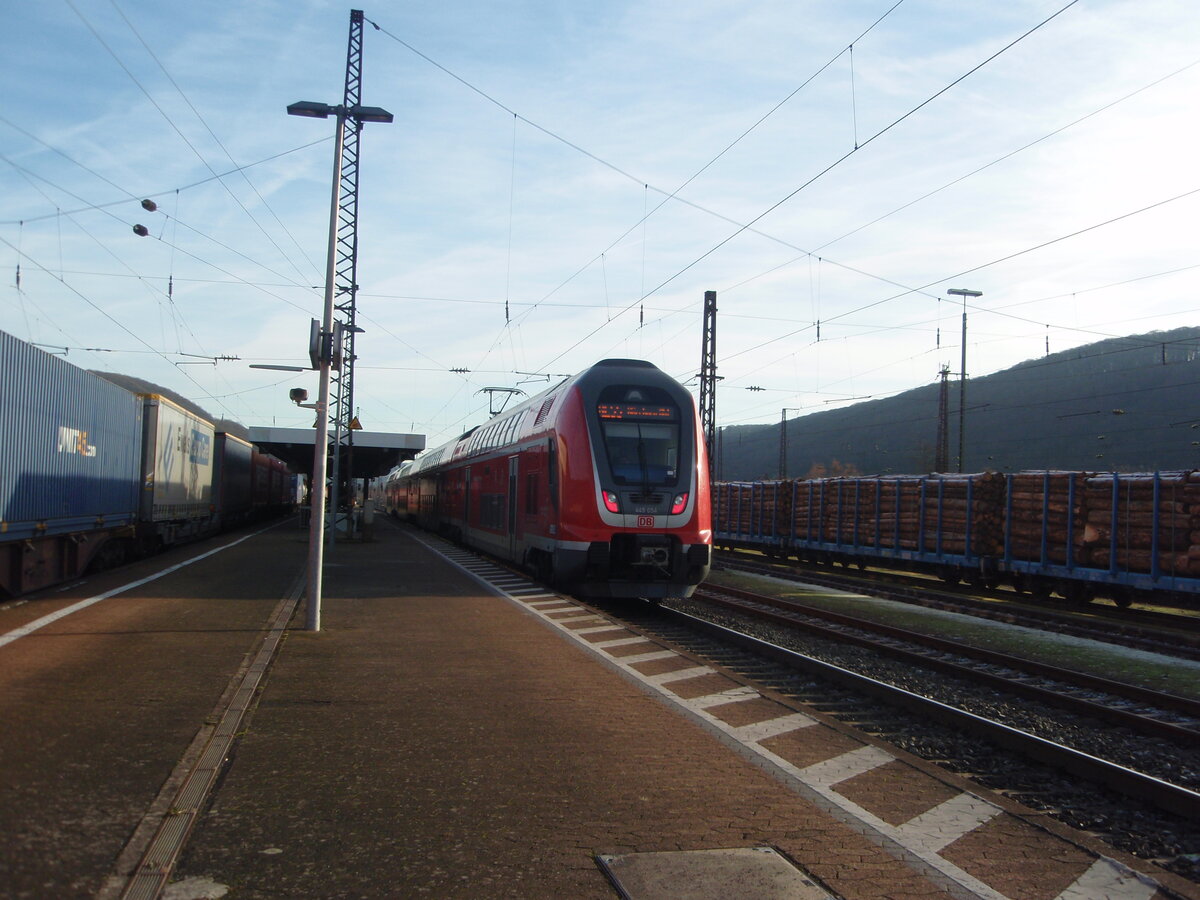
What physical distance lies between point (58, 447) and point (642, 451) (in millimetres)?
8893

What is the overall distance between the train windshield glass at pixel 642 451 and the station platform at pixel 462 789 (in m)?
4.76

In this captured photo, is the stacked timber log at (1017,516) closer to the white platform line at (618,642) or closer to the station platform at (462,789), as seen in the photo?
the white platform line at (618,642)

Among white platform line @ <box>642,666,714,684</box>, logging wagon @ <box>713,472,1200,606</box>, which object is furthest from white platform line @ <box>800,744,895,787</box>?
logging wagon @ <box>713,472,1200,606</box>

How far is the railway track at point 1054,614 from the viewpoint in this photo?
1279 centimetres

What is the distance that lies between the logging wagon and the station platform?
10103 mm

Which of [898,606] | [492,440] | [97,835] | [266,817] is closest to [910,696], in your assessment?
[266,817]

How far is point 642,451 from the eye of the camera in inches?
572

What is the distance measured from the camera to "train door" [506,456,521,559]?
1853 centimetres

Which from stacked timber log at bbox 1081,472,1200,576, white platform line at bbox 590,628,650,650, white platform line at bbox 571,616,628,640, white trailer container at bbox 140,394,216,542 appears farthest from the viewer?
white trailer container at bbox 140,394,216,542

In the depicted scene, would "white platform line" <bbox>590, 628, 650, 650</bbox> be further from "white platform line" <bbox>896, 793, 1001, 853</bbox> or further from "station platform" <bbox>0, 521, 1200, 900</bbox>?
"white platform line" <bbox>896, 793, 1001, 853</bbox>

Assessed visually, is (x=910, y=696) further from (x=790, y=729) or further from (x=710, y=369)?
(x=710, y=369)

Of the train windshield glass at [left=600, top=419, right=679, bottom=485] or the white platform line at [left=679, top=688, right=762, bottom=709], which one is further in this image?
the train windshield glass at [left=600, top=419, right=679, bottom=485]

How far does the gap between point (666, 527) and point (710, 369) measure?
14.6m

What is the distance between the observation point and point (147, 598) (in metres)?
13.6
